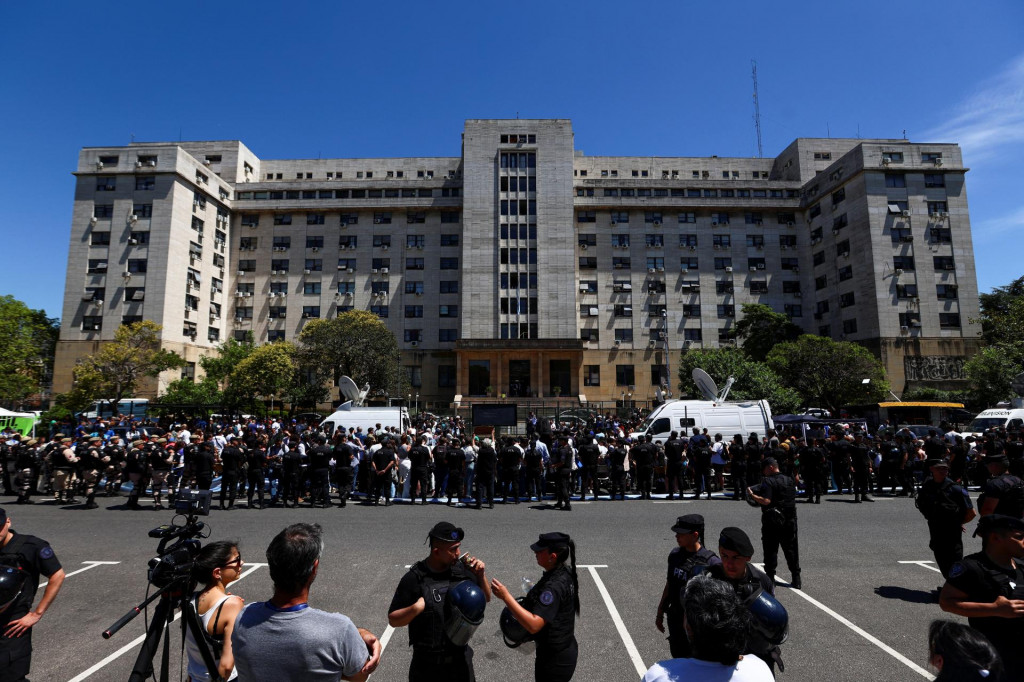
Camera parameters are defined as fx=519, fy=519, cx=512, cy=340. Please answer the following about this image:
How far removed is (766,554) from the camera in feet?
24.6

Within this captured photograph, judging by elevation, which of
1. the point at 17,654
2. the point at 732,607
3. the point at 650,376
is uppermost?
the point at 650,376

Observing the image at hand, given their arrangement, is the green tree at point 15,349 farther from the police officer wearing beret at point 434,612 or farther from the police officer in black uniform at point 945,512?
the police officer in black uniform at point 945,512

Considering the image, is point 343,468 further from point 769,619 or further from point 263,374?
point 263,374

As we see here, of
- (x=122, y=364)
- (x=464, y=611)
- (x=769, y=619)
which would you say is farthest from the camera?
(x=122, y=364)

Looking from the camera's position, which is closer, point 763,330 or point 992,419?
point 992,419

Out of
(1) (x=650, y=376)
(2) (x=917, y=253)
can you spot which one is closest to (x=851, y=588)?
(1) (x=650, y=376)

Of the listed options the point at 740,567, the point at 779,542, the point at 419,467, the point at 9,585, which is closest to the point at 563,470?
the point at 419,467

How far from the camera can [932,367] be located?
49.1m

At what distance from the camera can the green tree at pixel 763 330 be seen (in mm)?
51219

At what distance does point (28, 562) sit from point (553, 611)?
13.3ft

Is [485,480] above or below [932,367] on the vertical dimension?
below

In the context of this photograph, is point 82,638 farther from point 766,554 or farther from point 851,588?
point 851,588

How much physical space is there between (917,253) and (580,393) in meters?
35.8

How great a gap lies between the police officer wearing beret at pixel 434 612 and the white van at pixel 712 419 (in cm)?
1677
